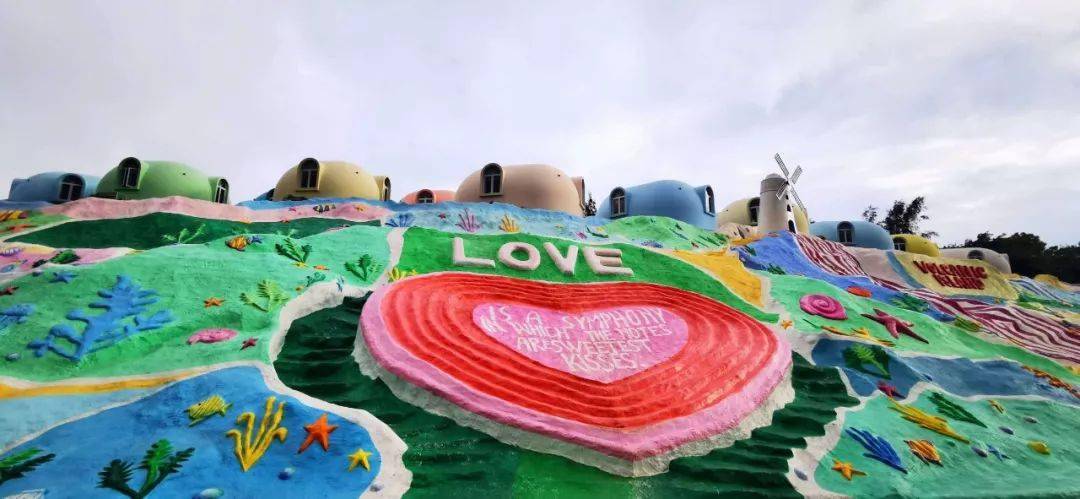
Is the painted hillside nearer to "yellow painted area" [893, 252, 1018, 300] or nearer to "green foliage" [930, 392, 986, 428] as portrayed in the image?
"green foliage" [930, 392, 986, 428]

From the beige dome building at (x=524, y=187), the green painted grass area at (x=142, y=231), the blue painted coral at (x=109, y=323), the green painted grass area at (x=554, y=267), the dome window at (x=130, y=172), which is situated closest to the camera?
the blue painted coral at (x=109, y=323)

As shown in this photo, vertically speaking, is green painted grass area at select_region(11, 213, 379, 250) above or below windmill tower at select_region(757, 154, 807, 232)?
below

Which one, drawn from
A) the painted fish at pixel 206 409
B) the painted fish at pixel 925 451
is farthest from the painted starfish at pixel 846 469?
the painted fish at pixel 206 409

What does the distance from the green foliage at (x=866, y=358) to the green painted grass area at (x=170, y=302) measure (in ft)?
26.0

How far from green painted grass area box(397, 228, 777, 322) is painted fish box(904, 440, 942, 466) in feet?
12.0

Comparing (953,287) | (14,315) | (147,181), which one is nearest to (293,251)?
(14,315)

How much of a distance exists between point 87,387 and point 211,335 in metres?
1.24

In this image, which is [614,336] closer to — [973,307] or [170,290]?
[170,290]

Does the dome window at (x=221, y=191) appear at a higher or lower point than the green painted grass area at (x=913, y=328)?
higher

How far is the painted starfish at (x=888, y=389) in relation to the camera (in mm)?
8102

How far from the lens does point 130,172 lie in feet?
66.4

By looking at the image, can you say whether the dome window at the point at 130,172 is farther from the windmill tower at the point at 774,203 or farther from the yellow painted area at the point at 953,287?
the yellow painted area at the point at 953,287

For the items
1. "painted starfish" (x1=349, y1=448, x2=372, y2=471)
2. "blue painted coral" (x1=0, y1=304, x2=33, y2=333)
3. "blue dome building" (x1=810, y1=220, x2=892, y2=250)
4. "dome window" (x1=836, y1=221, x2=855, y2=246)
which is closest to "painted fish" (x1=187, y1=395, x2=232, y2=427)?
"painted starfish" (x1=349, y1=448, x2=372, y2=471)

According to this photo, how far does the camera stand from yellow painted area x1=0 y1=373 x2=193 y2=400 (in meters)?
5.43
